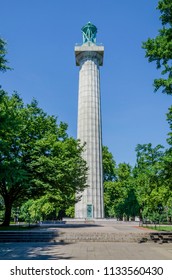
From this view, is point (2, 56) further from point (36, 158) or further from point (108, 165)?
point (108, 165)

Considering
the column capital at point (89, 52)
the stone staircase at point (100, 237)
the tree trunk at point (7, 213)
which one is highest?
the column capital at point (89, 52)

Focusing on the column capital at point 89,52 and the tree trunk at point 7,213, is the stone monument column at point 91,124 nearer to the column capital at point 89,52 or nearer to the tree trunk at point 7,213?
the column capital at point 89,52

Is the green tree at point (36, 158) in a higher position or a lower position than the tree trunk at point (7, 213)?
higher

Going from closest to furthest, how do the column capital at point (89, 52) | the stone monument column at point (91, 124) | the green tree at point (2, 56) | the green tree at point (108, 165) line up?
the green tree at point (2, 56), the stone monument column at point (91, 124), the column capital at point (89, 52), the green tree at point (108, 165)

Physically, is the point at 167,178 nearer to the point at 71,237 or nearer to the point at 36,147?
the point at 71,237

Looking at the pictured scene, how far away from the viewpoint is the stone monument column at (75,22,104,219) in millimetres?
50375

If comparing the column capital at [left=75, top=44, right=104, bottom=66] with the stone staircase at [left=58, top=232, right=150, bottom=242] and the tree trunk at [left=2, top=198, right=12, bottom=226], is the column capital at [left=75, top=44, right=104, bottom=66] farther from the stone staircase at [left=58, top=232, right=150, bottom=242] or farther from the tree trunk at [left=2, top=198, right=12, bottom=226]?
the stone staircase at [left=58, top=232, right=150, bottom=242]

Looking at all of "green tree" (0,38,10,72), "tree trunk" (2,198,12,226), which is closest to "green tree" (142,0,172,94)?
"green tree" (0,38,10,72)

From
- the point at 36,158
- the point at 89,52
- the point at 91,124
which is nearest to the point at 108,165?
the point at 91,124

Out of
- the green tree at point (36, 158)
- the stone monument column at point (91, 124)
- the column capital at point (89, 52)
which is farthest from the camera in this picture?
the column capital at point (89, 52)

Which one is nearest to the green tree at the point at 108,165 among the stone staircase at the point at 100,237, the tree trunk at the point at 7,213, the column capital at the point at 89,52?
the column capital at the point at 89,52

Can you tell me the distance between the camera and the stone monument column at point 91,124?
50375mm

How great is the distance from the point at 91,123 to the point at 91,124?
0.61ft
